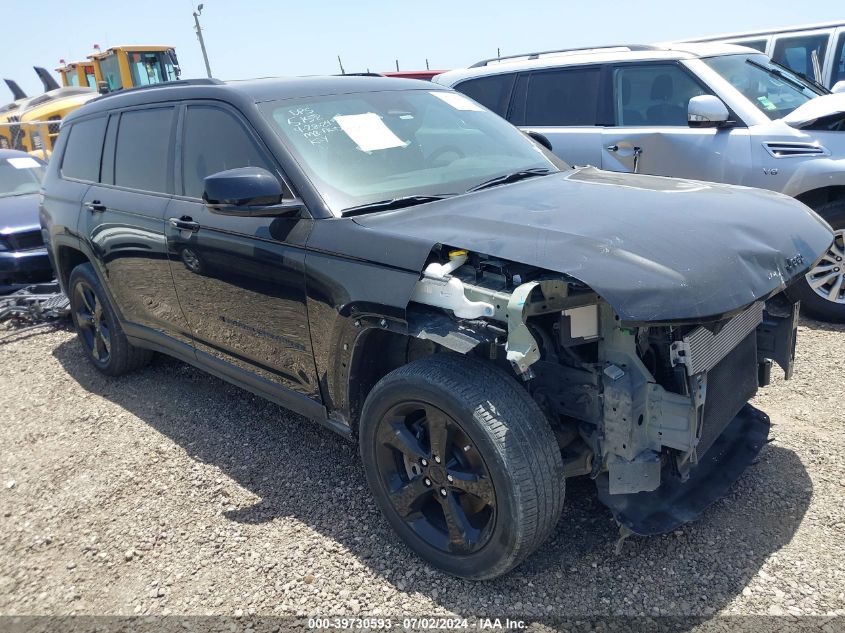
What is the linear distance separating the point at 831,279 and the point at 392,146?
3.49 m

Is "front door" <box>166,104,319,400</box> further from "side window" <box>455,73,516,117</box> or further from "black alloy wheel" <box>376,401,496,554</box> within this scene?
"side window" <box>455,73,516,117</box>

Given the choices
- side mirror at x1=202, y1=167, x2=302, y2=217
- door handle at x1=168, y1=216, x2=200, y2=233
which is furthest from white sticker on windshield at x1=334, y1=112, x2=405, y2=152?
door handle at x1=168, y1=216, x2=200, y2=233

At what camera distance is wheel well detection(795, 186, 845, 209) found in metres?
4.91

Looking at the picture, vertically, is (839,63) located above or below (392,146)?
below

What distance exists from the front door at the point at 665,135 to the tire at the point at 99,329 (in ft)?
13.3

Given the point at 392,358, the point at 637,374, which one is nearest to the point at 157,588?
the point at 392,358

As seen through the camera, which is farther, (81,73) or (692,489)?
(81,73)

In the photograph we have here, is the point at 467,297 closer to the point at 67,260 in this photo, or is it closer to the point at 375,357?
the point at 375,357

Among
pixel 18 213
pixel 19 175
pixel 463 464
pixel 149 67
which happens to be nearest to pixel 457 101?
pixel 463 464

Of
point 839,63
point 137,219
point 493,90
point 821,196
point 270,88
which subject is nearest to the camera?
point 270,88

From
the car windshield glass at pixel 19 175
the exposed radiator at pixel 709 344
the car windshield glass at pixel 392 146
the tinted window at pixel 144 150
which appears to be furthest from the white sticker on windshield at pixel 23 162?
the exposed radiator at pixel 709 344

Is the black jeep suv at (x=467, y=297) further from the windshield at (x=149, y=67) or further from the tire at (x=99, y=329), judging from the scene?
the windshield at (x=149, y=67)

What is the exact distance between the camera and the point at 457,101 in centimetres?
400

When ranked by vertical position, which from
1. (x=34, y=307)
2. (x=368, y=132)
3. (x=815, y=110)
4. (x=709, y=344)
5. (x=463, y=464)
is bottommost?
(x=34, y=307)
